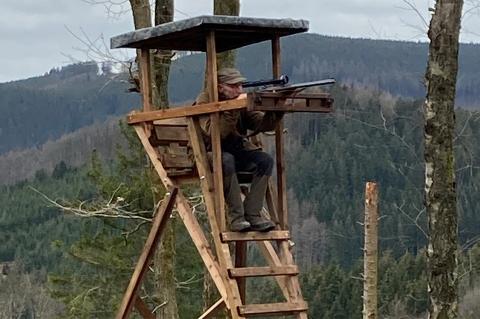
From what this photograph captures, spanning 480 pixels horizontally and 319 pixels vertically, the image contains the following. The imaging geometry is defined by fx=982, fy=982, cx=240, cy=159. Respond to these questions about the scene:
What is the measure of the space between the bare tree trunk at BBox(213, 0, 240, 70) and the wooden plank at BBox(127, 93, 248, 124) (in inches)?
99.6

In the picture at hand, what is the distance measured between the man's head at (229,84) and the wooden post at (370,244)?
1.55 meters

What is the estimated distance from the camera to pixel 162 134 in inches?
314

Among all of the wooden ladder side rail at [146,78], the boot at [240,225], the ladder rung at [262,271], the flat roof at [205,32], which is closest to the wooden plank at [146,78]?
the wooden ladder side rail at [146,78]

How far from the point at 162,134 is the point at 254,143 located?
77 centimetres

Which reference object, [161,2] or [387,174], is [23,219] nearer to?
[387,174]

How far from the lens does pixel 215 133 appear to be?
7039 millimetres

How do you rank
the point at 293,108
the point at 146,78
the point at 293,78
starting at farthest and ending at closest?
the point at 293,78, the point at 146,78, the point at 293,108

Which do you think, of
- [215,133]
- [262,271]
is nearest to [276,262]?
[262,271]

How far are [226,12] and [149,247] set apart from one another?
10.6ft

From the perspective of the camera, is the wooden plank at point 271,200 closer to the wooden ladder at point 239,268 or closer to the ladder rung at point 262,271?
the wooden ladder at point 239,268

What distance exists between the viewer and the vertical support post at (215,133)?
7.00 meters

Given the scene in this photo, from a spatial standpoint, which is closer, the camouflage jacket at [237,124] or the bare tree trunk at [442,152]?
the camouflage jacket at [237,124]

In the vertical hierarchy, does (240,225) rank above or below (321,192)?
above

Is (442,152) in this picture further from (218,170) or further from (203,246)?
(203,246)
